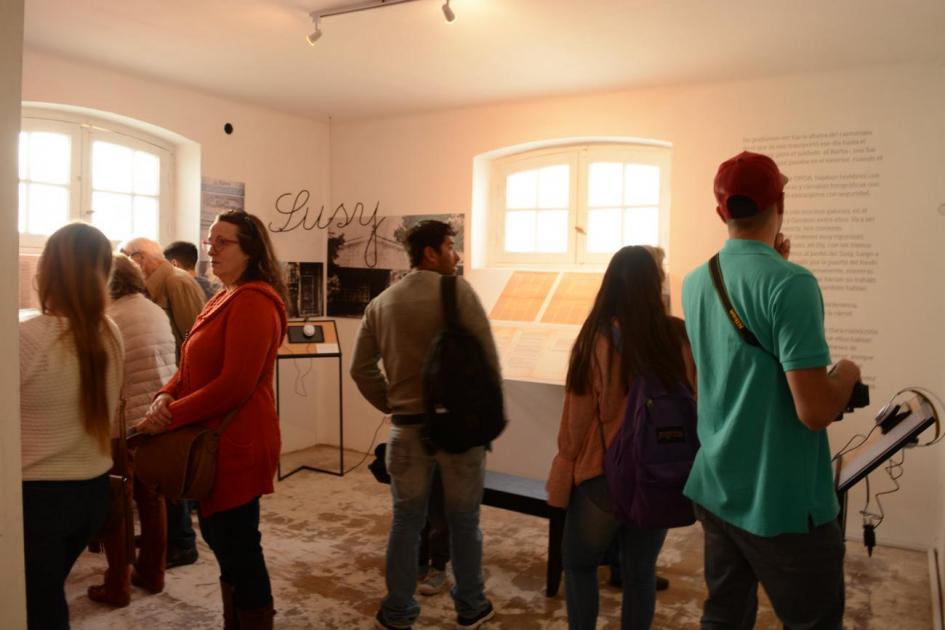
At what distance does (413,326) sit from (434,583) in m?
1.29

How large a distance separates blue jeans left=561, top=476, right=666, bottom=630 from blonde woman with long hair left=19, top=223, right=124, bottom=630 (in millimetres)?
1329

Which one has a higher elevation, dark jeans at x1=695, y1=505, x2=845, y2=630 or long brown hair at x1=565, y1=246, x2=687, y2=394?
long brown hair at x1=565, y1=246, x2=687, y2=394

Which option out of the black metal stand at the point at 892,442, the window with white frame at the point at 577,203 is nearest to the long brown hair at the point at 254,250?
the black metal stand at the point at 892,442

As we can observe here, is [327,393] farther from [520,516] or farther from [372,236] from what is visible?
[520,516]

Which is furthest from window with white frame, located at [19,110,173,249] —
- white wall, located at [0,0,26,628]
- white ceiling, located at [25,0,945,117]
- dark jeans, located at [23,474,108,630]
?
white wall, located at [0,0,26,628]

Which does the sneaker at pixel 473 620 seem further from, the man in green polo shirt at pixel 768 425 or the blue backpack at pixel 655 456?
the man in green polo shirt at pixel 768 425

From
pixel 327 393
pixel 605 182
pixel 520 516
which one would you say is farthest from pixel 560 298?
pixel 327 393

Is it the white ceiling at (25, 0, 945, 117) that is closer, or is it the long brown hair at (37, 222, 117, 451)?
the long brown hair at (37, 222, 117, 451)

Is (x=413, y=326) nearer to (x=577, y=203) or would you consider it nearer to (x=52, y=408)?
(x=52, y=408)

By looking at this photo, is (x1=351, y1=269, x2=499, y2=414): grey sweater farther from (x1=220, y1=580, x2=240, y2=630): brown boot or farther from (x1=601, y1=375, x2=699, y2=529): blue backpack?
(x1=220, y1=580, x2=240, y2=630): brown boot

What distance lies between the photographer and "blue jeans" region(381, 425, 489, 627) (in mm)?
2416

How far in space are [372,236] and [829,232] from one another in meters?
3.16

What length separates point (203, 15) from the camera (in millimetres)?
3268

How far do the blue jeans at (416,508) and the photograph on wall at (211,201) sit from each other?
2.87 meters
